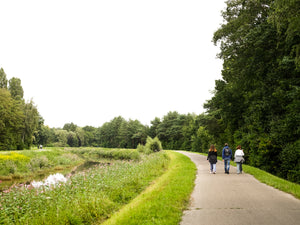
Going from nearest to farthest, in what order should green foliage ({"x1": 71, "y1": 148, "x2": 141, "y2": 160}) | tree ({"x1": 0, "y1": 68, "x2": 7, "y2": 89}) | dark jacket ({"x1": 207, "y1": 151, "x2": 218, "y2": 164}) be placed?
1. dark jacket ({"x1": 207, "y1": 151, "x2": 218, "y2": 164})
2. green foliage ({"x1": 71, "y1": 148, "x2": 141, "y2": 160})
3. tree ({"x1": 0, "y1": 68, "x2": 7, "y2": 89})

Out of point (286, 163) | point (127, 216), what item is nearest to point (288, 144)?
point (286, 163)

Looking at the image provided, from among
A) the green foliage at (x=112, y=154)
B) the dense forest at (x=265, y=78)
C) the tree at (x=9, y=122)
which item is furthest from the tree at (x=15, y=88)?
the dense forest at (x=265, y=78)

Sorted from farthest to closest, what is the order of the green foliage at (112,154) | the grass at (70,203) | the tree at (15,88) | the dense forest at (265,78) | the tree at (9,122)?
the tree at (15,88), the green foliage at (112,154), the tree at (9,122), the dense forest at (265,78), the grass at (70,203)

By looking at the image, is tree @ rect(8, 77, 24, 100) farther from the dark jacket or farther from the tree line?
the dark jacket

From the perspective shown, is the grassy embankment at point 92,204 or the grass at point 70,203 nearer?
the grassy embankment at point 92,204

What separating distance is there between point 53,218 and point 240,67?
1653cm

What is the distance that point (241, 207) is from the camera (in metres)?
5.46

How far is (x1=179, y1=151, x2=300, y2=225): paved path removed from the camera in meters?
4.55

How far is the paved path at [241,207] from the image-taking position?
455 cm

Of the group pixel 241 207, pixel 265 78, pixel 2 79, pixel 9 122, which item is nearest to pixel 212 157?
pixel 241 207

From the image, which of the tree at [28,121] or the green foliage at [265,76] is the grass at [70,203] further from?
the tree at [28,121]

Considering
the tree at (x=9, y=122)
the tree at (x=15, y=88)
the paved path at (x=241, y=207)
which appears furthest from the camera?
the tree at (x=15, y=88)

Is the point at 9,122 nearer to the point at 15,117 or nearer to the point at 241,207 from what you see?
the point at 15,117

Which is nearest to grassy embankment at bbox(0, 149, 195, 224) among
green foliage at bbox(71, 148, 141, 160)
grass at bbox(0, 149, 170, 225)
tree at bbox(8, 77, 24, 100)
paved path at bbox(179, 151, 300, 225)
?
grass at bbox(0, 149, 170, 225)
